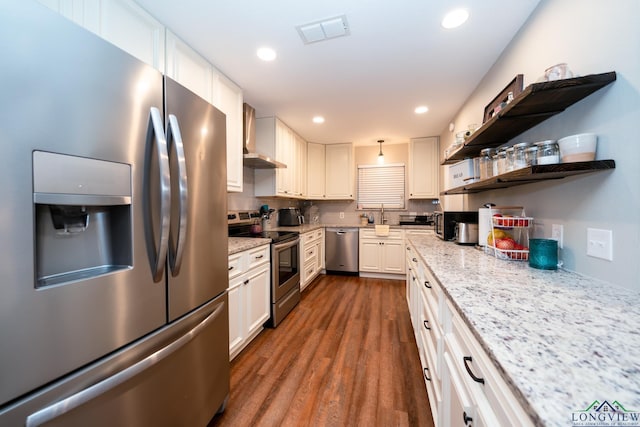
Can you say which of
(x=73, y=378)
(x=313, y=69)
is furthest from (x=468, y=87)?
(x=73, y=378)

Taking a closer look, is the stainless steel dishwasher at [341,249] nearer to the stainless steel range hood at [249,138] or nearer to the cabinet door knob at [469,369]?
the stainless steel range hood at [249,138]

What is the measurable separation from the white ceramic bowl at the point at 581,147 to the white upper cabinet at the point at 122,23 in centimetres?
Answer: 223

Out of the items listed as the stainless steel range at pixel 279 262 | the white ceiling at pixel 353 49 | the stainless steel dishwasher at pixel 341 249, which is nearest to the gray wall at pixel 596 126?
the white ceiling at pixel 353 49

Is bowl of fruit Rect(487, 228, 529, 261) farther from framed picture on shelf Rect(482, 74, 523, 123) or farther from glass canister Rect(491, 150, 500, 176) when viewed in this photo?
framed picture on shelf Rect(482, 74, 523, 123)

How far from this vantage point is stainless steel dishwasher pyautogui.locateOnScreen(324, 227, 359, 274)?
166 inches

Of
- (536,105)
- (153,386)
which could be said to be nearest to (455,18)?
(536,105)

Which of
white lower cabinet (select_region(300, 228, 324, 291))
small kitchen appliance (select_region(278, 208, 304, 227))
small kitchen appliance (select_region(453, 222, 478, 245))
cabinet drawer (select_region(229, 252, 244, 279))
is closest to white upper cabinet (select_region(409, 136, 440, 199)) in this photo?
white lower cabinet (select_region(300, 228, 324, 291))

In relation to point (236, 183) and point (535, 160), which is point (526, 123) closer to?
point (535, 160)

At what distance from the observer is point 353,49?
183cm

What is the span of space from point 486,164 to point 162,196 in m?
1.84

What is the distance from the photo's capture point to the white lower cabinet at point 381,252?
13.1 ft

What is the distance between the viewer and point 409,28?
1.63 metres

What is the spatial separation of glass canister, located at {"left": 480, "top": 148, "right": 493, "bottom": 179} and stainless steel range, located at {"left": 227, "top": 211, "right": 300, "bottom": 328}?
6.03 feet

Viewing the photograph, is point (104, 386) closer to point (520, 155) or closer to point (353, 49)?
point (520, 155)
